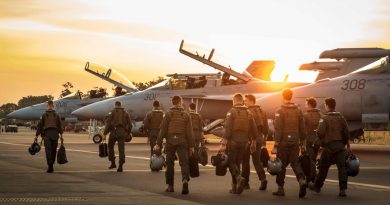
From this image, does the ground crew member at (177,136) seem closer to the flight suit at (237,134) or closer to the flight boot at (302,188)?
the flight suit at (237,134)

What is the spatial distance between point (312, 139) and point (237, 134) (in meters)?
2.55

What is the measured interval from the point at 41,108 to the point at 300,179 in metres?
42.4

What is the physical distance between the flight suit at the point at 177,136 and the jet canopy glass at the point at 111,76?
30.5 metres

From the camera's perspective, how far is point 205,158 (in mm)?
16375

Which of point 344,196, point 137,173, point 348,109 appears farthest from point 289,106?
point 348,109

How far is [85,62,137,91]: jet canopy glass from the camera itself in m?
44.2

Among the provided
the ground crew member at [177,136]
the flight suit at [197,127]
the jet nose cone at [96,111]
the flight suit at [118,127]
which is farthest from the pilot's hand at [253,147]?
the jet nose cone at [96,111]

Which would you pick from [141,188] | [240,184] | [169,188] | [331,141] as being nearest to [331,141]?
[331,141]

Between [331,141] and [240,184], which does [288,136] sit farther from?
[240,184]

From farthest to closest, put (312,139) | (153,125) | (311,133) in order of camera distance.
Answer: (153,125) < (311,133) < (312,139)

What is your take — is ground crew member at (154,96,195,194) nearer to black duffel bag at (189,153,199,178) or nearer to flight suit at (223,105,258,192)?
black duffel bag at (189,153,199,178)

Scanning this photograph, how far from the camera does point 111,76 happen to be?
145ft

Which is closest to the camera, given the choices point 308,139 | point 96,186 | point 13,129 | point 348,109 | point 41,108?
point 96,186

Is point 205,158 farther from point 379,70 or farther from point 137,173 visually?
point 379,70
